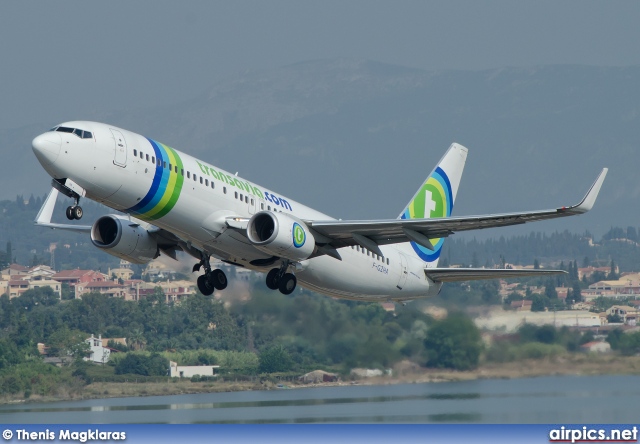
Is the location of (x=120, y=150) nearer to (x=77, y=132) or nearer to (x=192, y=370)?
(x=77, y=132)

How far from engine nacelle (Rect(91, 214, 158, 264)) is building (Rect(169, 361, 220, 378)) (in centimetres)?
3761

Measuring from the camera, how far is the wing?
37.8m

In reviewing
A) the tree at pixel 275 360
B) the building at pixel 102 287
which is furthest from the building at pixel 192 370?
the building at pixel 102 287

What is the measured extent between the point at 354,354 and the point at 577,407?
9.86m

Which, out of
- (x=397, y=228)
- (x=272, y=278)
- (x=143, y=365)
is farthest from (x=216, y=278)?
(x=143, y=365)

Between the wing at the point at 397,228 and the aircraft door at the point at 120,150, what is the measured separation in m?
6.43

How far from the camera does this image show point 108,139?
36375 millimetres

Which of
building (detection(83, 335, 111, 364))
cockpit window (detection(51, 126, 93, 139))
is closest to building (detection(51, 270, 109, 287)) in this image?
building (detection(83, 335, 111, 364))

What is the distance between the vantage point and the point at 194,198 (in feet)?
124

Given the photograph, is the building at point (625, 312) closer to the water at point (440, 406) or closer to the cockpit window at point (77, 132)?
the water at point (440, 406)

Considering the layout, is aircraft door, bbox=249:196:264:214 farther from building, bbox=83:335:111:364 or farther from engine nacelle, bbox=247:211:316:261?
building, bbox=83:335:111:364

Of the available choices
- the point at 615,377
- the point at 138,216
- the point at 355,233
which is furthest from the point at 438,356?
the point at 138,216

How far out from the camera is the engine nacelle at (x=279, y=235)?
3825 centimetres

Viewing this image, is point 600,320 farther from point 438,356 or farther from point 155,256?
point 155,256
